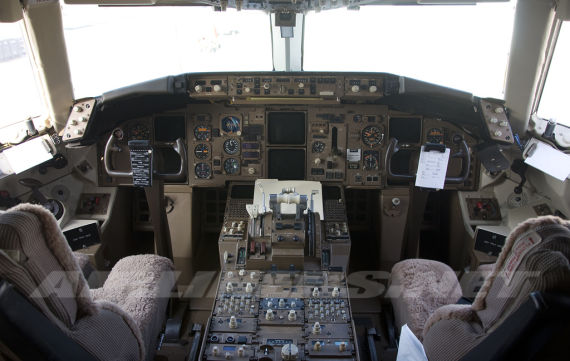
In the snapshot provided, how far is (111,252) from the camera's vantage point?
3639 millimetres

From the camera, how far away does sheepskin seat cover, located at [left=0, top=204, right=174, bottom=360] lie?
128 centimetres

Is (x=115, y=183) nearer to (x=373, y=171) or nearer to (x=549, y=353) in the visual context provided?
(x=373, y=171)

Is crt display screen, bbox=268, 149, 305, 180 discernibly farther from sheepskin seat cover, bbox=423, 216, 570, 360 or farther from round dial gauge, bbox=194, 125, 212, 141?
sheepskin seat cover, bbox=423, 216, 570, 360

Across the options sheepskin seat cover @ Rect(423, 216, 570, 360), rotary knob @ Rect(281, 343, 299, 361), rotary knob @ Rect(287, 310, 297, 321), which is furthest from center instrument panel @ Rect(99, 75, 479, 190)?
sheepskin seat cover @ Rect(423, 216, 570, 360)

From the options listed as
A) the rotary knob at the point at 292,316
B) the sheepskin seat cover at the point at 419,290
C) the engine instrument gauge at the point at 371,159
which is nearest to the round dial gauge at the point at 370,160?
the engine instrument gauge at the point at 371,159

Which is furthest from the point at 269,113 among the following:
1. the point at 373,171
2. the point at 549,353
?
the point at 549,353

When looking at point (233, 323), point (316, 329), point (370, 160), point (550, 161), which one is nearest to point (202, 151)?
point (370, 160)

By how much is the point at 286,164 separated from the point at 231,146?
1.51 ft

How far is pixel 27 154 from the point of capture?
3.09m

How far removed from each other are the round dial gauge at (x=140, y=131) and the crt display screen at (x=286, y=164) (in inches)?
39.1

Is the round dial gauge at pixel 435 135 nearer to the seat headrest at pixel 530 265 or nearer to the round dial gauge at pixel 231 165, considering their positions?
the round dial gauge at pixel 231 165

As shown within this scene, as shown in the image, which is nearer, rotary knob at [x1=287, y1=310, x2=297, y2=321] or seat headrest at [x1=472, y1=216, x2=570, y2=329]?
seat headrest at [x1=472, y1=216, x2=570, y2=329]

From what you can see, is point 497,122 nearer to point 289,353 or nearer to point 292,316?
point 292,316

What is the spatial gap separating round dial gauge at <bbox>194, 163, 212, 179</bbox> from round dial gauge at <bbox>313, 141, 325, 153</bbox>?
0.85 metres
